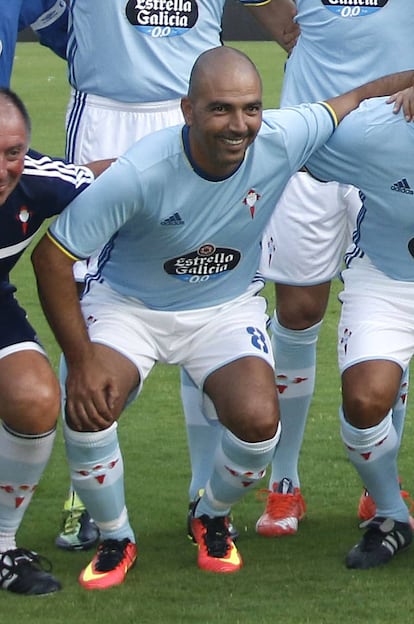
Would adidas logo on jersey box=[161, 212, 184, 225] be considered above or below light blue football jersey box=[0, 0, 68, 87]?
below

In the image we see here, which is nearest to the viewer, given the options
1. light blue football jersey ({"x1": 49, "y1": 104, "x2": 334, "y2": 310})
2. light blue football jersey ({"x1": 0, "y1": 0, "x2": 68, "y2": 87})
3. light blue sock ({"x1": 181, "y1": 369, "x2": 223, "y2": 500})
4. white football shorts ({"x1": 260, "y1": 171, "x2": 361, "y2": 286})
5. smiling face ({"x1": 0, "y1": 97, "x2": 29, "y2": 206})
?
smiling face ({"x1": 0, "y1": 97, "x2": 29, "y2": 206})

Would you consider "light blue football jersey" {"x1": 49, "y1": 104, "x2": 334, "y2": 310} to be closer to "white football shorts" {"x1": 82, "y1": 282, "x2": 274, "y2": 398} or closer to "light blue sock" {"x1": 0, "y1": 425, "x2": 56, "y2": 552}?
"white football shorts" {"x1": 82, "y1": 282, "x2": 274, "y2": 398}

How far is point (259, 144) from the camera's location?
4.61 meters

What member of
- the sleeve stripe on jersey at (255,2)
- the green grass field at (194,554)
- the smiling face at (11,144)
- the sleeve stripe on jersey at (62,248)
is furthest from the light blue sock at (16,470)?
the sleeve stripe on jersey at (255,2)

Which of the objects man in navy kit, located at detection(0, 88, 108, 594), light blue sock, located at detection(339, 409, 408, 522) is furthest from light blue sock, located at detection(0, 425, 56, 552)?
light blue sock, located at detection(339, 409, 408, 522)

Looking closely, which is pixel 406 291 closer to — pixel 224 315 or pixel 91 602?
pixel 224 315

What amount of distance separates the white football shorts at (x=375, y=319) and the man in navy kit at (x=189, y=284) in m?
0.28

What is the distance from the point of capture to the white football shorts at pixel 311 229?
5250mm

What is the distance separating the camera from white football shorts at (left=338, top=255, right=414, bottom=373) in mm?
4617

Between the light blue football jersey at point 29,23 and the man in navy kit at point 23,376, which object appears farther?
the light blue football jersey at point 29,23

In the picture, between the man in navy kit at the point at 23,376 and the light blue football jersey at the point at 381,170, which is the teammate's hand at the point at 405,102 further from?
the man in navy kit at the point at 23,376

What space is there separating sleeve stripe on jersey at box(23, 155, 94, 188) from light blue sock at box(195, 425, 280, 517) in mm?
910

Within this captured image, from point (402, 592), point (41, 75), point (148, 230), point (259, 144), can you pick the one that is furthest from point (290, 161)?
point (41, 75)

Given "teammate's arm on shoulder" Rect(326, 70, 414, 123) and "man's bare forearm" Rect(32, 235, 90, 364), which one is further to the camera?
"teammate's arm on shoulder" Rect(326, 70, 414, 123)
